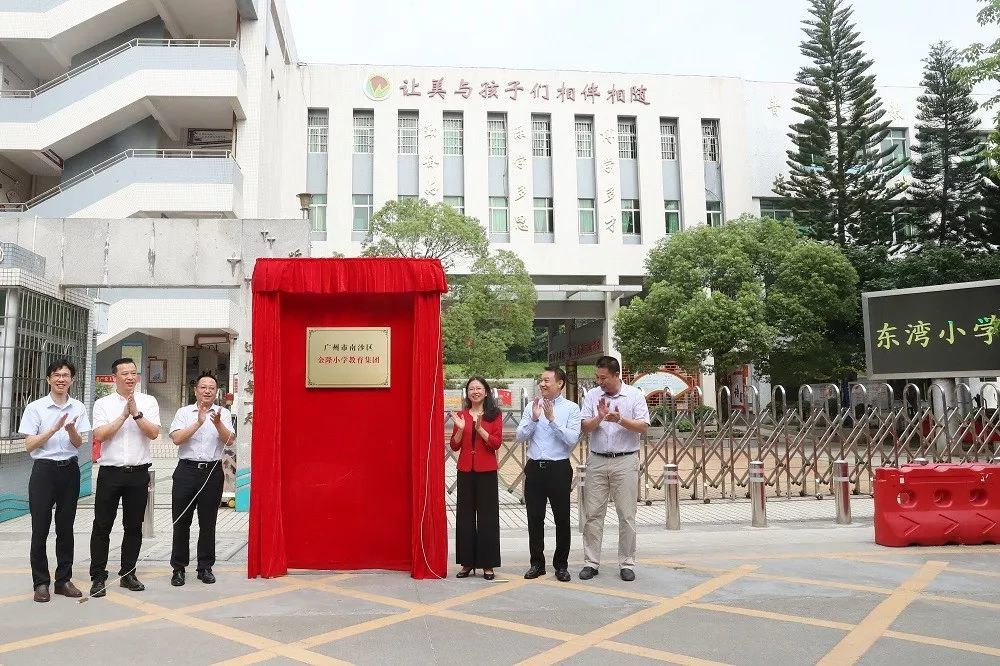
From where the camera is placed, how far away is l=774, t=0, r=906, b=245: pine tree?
72.6 feet

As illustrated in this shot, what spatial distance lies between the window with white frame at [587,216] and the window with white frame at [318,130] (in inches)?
364

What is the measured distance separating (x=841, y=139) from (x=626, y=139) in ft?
24.3

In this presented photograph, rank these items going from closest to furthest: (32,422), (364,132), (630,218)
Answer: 1. (32,422)
2. (364,132)
3. (630,218)

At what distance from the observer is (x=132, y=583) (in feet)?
15.0

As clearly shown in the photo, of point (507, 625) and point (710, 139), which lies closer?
point (507, 625)

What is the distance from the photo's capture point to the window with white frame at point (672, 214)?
26.6 metres

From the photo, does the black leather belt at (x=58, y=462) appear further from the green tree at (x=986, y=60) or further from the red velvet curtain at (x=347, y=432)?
the green tree at (x=986, y=60)

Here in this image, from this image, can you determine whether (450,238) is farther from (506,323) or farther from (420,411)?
(420,411)

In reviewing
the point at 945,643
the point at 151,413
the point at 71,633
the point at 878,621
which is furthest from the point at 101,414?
the point at 945,643

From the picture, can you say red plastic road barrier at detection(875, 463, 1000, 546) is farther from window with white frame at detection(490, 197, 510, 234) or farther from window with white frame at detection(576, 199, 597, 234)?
window with white frame at detection(576, 199, 597, 234)

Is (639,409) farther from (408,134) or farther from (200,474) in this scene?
(408,134)

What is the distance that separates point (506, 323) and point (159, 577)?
48.2ft

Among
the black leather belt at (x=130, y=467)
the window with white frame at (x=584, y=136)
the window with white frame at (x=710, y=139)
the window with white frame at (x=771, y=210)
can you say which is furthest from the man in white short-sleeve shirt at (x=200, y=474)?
the window with white frame at (x=771, y=210)

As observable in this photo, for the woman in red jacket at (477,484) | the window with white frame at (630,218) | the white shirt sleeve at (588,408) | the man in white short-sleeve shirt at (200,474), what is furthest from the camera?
the window with white frame at (630,218)
